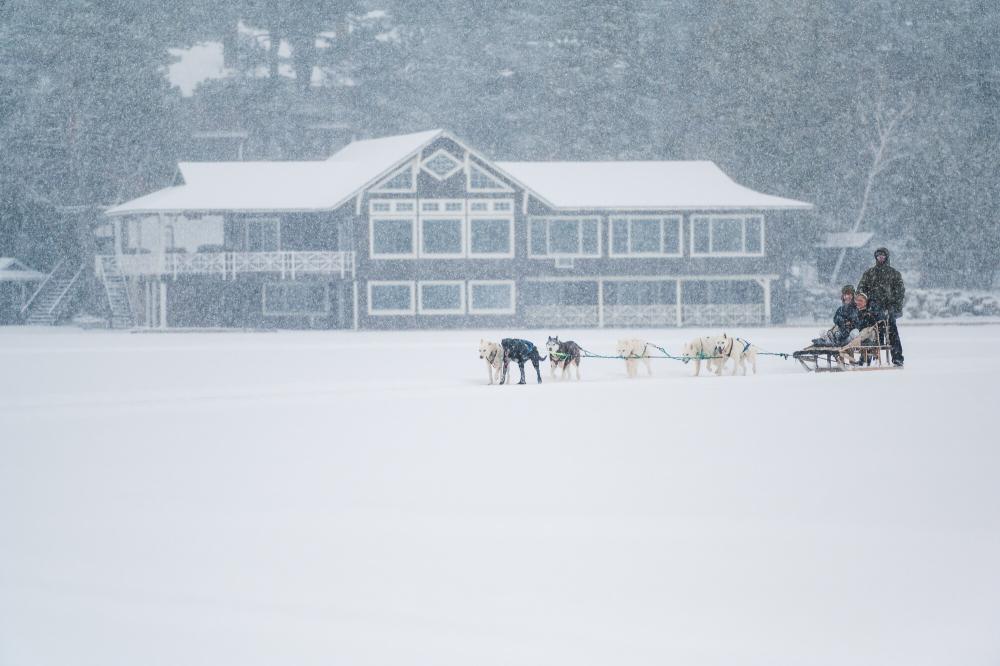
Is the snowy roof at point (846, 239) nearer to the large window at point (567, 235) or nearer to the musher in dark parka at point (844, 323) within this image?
the large window at point (567, 235)

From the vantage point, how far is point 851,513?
1113cm

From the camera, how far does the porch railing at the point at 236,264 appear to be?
181 feet

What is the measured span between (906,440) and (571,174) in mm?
47312

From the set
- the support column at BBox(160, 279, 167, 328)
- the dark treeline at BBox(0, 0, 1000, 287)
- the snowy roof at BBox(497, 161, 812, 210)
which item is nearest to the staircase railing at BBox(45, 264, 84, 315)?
the dark treeline at BBox(0, 0, 1000, 287)

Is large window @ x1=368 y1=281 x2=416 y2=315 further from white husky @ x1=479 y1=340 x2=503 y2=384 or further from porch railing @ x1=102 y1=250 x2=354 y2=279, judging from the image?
white husky @ x1=479 y1=340 x2=503 y2=384

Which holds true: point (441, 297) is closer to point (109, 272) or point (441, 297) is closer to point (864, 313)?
point (109, 272)

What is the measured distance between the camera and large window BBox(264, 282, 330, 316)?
57.2 metres

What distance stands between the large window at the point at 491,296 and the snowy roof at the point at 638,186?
12.2 feet

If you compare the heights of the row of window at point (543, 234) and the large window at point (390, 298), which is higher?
the row of window at point (543, 234)

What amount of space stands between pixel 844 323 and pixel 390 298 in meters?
33.8

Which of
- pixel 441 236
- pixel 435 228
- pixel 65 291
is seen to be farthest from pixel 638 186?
pixel 65 291

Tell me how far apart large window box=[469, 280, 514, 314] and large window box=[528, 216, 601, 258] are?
2.23 metres

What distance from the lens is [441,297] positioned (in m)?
57.1

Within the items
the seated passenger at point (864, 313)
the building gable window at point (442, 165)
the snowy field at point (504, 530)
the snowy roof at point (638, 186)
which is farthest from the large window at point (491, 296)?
the snowy field at point (504, 530)
